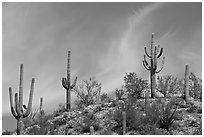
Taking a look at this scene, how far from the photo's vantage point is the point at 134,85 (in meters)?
20.2

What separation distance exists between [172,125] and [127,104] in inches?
75.7

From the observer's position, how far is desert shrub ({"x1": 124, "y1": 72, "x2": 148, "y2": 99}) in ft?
65.0

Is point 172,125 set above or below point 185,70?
below

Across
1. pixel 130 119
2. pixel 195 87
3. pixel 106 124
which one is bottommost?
pixel 106 124

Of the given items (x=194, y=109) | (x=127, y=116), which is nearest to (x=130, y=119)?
(x=127, y=116)

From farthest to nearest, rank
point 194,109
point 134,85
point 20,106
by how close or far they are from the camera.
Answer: point 134,85 → point 194,109 → point 20,106

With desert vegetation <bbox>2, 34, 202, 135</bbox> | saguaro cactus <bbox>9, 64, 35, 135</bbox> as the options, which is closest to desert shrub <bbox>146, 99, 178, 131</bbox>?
desert vegetation <bbox>2, 34, 202, 135</bbox>

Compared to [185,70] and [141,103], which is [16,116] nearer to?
[141,103]

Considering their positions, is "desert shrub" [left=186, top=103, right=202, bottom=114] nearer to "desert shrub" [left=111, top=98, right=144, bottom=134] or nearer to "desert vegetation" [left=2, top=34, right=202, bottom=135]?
"desert vegetation" [left=2, top=34, right=202, bottom=135]

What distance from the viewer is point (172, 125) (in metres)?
12.2

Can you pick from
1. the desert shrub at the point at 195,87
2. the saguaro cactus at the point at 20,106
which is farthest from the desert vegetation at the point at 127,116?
the desert shrub at the point at 195,87

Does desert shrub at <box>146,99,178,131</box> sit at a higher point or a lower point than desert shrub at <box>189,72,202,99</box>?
lower

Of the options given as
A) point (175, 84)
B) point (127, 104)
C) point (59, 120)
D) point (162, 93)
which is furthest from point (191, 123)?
point (175, 84)

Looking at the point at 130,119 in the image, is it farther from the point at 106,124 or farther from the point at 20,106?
the point at 20,106
